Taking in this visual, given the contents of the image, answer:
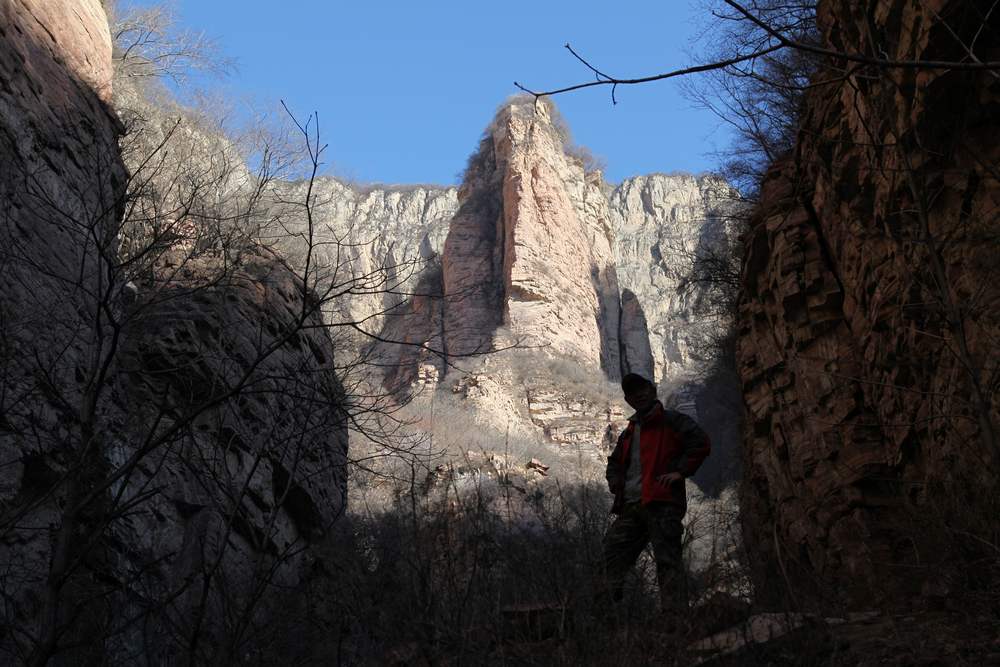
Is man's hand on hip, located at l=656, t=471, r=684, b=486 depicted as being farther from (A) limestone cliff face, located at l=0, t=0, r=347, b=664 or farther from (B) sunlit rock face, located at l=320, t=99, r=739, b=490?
(B) sunlit rock face, located at l=320, t=99, r=739, b=490

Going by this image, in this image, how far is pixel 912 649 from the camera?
3361mm

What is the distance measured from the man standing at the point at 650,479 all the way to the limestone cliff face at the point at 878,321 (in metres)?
0.71

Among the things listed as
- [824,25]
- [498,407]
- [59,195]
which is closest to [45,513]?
[59,195]

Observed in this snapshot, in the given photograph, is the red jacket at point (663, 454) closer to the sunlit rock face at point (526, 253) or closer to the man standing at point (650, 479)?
the man standing at point (650, 479)

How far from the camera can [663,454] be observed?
5188 millimetres

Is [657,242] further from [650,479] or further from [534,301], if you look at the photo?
[650,479]

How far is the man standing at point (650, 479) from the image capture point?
4.89 meters

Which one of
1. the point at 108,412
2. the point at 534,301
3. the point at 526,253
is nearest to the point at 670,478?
the point at 108,412

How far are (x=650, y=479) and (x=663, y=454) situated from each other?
0.61 ft

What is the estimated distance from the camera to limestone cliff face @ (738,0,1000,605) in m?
4.61

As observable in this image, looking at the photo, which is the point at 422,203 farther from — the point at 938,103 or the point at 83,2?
the point at 938,103

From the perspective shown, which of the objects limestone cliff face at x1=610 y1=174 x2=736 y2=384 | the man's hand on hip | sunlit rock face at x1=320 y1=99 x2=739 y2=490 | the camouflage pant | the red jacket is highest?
limestone cliff face at x1=610 y1=174 x2=736 y2=384

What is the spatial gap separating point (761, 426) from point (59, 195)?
6.82 metres

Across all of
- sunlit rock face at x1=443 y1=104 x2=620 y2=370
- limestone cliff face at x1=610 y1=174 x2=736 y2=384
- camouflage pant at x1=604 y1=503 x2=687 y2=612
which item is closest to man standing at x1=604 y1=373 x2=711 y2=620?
camouflage pant at x1=604 y1=503 x2=687 y2=612
